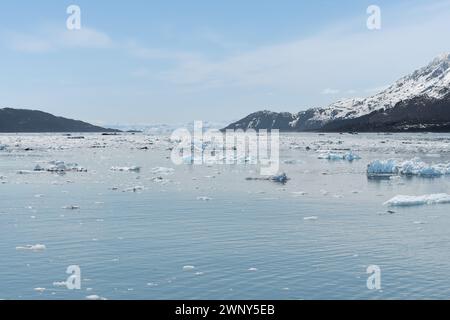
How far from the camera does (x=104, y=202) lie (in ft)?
67.4

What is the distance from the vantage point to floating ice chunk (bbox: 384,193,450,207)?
791 inches

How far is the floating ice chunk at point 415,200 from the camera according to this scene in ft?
65.9

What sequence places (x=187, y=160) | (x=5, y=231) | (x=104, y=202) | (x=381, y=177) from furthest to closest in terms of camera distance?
(x=187, y=160) → (x=381, y=177) → (x=104, y=202) → (x=5, y=231)

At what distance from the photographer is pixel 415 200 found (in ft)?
67.1

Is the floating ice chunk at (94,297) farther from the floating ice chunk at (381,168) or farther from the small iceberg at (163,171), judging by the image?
the floating ice chunk at (381,168)

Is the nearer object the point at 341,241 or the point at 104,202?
the point at 341,241

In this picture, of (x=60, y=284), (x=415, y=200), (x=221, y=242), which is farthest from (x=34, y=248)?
(x=415, y=200)

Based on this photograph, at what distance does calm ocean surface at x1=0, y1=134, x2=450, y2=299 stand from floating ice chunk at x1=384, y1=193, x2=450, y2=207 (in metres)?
0.59

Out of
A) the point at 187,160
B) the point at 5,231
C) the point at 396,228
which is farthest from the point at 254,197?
the point at 187,160

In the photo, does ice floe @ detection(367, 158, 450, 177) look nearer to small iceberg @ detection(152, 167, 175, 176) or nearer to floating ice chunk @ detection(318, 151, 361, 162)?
small iceberg @ detection(152, 167, 175, 176)

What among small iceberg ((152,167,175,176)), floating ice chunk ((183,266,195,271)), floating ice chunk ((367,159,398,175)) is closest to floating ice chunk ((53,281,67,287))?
floating ice chunk ((183,266,195,271))

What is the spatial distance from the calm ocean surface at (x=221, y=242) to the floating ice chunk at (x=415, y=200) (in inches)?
23.2
